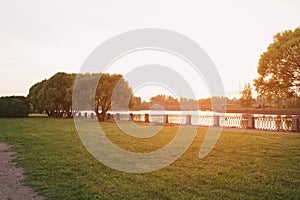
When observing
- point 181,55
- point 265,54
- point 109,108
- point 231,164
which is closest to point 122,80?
point 109,108

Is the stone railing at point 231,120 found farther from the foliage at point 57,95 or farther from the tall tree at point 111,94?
the foliage at point 57,95

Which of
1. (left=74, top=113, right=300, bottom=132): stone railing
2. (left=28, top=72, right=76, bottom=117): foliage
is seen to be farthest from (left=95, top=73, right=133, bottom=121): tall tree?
(left=28, top=72, right=76, bottom=117): foliage

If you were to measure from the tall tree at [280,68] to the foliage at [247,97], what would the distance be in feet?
107

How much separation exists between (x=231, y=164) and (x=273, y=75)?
18739 mm

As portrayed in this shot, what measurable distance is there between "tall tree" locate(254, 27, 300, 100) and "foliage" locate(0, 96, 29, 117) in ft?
99.8

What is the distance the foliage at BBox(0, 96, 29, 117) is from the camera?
37219 millimetres

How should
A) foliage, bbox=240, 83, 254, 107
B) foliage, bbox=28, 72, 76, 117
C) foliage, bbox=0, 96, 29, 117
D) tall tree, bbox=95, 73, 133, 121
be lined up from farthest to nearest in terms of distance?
foliage, bbox=240, 83, 254, 107 < foliage, bbox=28, 72, 76, 117 < foliage, bbox=0, 96, 29, 117 < tall tree, bbox=95, 73, 133, 121

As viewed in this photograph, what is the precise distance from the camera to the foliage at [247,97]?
2241 inches

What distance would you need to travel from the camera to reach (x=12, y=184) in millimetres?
6199

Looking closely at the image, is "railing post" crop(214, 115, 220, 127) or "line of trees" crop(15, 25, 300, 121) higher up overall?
"line of trees" crop(15, 25, 300, 121)

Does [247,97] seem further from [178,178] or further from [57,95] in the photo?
[178,178]

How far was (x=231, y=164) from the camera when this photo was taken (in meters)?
8.00

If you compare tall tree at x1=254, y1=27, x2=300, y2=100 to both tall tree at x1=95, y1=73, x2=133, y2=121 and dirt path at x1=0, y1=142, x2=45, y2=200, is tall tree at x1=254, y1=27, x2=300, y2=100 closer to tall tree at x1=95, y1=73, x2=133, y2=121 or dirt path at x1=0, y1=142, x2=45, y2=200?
tall tree at x1=95, y1=73, x2=133, y2=121

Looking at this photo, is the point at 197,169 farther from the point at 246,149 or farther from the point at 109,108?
the point at 109,108
